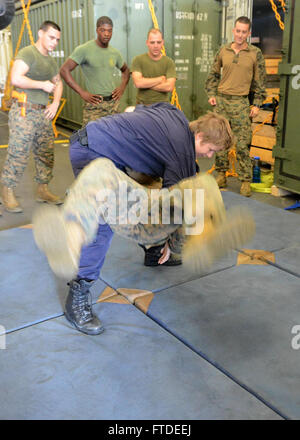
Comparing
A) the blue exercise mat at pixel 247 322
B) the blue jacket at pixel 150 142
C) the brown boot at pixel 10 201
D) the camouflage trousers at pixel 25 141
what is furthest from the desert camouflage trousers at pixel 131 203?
the brown boot at pixel 10 201

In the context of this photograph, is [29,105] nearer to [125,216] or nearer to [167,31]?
[125,216]

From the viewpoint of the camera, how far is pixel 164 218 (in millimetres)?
2156

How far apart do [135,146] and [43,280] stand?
3.49ft

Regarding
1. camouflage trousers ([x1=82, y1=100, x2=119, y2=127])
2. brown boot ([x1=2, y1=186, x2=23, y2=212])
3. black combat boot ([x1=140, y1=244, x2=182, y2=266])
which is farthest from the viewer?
camouflage trousers ([x1=82, y1=100, x2=119, y2=127])

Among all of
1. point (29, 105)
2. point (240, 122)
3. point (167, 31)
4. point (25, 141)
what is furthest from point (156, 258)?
point (167, 31)

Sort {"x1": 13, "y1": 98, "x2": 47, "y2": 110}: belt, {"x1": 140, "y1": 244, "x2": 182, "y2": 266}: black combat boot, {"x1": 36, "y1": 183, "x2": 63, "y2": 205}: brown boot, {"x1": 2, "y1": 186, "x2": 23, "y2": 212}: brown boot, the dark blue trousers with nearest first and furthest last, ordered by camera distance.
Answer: the dark blue trousers, {"x1": 140, "y1": 244, "x2": 182, "y2": 266}: black combat boot, {"x1": 13, "y1": 98, "x2": 47, "y2": 110}: belt, {"x1": 2, "y1": 186, "x2": 23, "y2": 212}: brown boot, {"x1": 36, "y1": 183, "x2": 63, "y2": 205}: brown boot

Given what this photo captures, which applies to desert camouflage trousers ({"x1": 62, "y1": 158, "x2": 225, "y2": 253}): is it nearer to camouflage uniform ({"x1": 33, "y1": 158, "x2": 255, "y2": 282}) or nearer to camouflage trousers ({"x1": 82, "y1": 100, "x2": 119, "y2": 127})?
camouflage uniform ({"x1": 33, "y1": 158, "x2": 255, "y2": 282})

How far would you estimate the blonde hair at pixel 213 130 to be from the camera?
83.2 inches

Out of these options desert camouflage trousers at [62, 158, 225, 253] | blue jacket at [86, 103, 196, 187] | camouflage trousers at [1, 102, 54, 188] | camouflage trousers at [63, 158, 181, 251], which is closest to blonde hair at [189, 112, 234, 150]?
blue jacket at [86, 103, 196, 187]

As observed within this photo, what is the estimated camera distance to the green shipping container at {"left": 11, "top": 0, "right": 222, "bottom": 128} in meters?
6.95

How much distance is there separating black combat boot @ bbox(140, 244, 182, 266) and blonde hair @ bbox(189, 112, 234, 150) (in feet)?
3.15

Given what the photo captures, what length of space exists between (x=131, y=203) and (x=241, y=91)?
3041 millimetres

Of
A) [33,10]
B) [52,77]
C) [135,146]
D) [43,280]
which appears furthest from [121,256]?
[33,10]

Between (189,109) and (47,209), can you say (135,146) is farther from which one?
(189,109)
